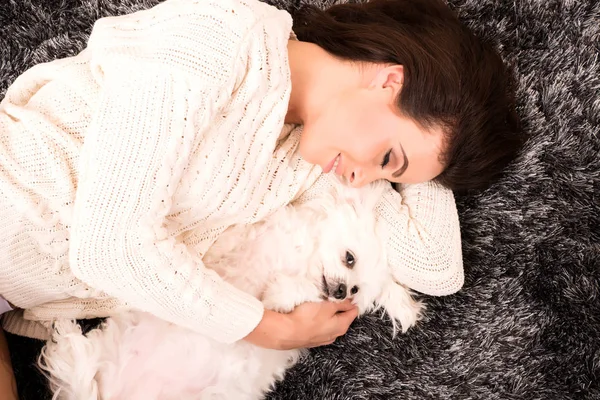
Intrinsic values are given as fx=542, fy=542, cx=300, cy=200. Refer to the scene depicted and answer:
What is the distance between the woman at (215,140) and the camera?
1237mm

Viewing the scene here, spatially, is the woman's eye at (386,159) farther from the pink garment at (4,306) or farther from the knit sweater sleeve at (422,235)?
the pink garment at (4,306)

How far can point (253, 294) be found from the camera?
1.53 metres

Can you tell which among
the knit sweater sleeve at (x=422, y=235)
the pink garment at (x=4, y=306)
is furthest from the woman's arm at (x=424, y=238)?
the pink garment at (x=4, y=306)

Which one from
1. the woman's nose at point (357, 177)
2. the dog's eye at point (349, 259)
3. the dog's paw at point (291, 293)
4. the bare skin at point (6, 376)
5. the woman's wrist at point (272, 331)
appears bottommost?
the bare skin at point (6, 376)

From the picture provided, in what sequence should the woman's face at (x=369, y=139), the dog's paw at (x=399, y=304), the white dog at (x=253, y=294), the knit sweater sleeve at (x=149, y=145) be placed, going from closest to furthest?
the knit sweater sleeve at (x=149, y=145)
the woman's face at (x=369, y=139)
the white dog at (x=253, y=294)
the dog's paw at (x=399, y=304)

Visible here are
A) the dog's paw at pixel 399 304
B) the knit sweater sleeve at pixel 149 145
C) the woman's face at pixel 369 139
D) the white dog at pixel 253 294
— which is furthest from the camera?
the dog's paw at pixel 399 304

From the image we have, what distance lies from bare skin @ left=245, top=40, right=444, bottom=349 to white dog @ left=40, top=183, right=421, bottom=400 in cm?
8

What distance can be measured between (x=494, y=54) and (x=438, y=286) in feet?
2.20

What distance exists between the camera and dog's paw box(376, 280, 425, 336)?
155 centimetres

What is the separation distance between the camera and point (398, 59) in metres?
1.36

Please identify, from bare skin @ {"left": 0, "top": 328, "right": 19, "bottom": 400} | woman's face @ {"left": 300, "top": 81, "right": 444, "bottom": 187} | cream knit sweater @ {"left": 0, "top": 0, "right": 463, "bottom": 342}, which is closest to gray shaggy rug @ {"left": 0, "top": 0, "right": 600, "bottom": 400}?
bare skin @ {"left": 0, "top": 328, "right": 19, "bottom": 400}

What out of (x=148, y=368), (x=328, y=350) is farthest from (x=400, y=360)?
(x=148, y=368)

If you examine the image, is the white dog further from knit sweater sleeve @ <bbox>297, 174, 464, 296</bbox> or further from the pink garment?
the pink garment

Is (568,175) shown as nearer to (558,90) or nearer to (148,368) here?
(558,90)
